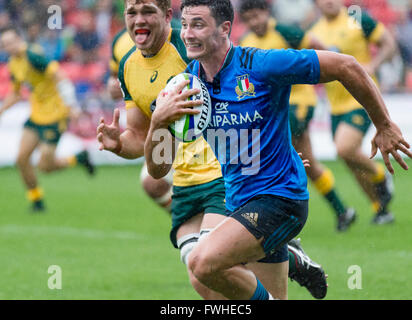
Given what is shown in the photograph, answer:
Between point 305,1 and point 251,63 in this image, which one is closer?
point 251,63

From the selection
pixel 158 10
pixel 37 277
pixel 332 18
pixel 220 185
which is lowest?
pixel 37 277

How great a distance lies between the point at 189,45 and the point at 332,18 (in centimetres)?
589

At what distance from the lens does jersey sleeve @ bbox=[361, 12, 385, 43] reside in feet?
30.9

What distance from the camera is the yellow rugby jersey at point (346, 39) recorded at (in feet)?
30.5

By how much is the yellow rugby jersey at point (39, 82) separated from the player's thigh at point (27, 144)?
0.19 m

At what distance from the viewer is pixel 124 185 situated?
45.3 feet

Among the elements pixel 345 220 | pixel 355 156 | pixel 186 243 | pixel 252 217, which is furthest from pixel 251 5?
pixel 252 217

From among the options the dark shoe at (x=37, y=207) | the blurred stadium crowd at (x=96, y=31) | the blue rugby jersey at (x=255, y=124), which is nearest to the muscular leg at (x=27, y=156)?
the dark shoe at (x=37, y=207)

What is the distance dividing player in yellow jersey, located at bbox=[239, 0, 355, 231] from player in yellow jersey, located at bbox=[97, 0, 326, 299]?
3116mm

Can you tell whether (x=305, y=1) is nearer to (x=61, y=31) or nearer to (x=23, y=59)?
(x=61, y=31)

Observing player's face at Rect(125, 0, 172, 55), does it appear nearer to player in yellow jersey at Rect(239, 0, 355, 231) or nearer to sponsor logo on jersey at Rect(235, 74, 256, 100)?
sponsor logo on jersey at Rect(235, 74, 256, 100)

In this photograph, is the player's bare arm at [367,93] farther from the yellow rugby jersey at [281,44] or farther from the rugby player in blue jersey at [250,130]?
the yellow rugby jersey at [281,44]

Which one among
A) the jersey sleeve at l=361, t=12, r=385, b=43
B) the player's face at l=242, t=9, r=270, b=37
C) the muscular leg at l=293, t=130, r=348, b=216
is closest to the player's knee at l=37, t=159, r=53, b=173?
the player's face at l=242, t=9, r=270, b=37

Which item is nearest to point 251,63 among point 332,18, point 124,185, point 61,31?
point 332,18
